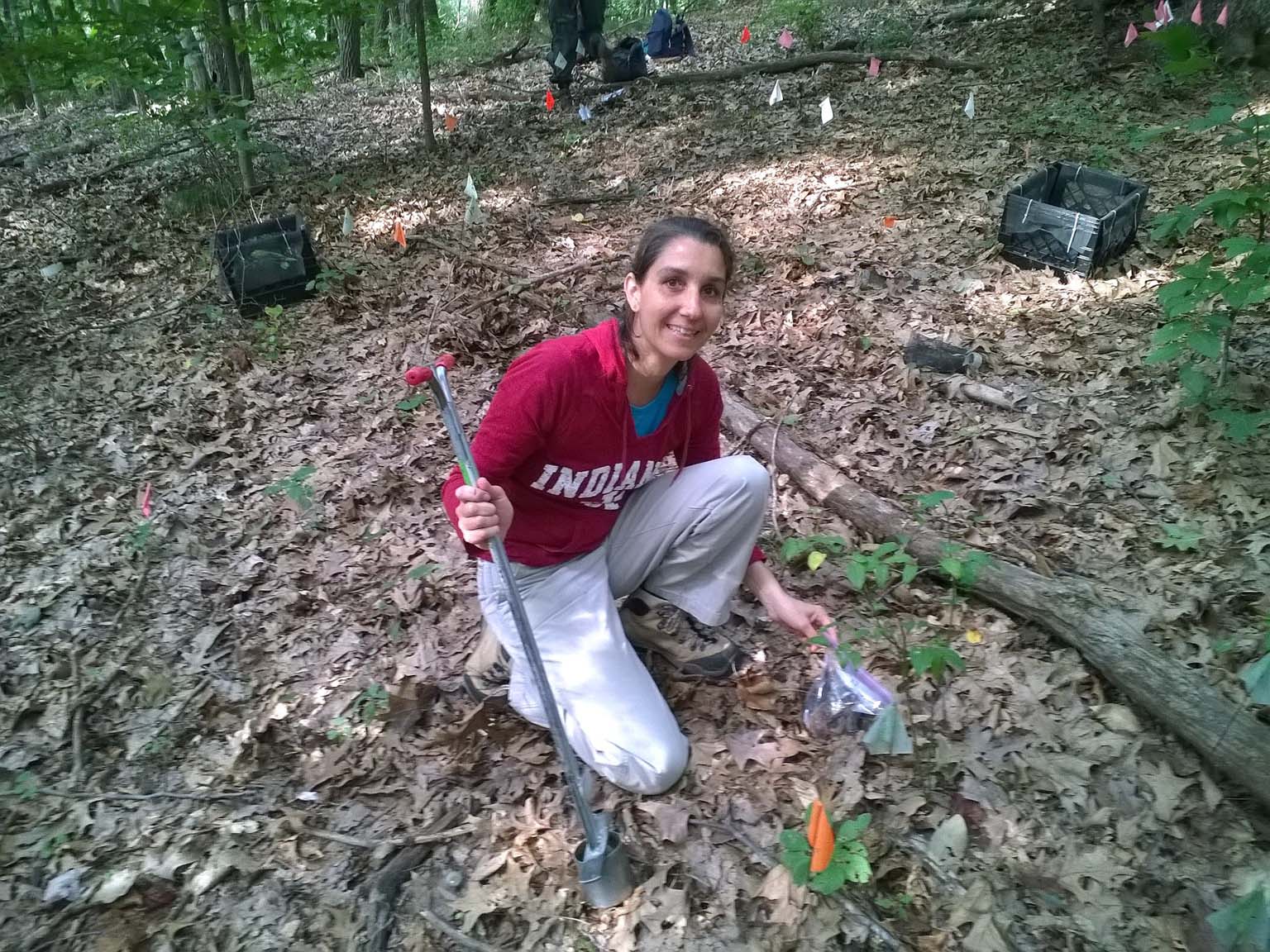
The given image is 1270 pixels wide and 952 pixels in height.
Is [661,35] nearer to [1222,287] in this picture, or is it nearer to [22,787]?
[1222,287]

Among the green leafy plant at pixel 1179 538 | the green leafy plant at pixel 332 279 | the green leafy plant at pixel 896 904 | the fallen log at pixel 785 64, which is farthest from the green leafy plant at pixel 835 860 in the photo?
the fallen log at pixel 785 64

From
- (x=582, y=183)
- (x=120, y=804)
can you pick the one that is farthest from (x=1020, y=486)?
(x=582, y=183)

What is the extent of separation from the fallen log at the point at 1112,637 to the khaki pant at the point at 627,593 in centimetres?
86

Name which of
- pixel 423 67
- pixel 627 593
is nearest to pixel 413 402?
pixel 627 593

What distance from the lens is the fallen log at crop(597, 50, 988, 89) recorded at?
8070 mm

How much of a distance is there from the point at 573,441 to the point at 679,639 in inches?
36.9

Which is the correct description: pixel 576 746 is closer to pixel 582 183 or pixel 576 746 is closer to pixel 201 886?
pixel 201 886

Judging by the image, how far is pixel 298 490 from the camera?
3.64 metres

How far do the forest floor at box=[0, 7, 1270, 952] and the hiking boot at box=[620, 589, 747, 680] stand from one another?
0.11 meters

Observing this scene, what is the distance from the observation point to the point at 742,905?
2090 millimetres

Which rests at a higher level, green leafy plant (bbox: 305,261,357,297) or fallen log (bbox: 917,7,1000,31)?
fallen log (bbox: 917,7,1000,31)

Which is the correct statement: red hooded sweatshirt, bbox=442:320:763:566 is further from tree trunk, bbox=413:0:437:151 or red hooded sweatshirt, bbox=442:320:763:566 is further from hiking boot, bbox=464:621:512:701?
tree trunk, bbox=413:0:437:151

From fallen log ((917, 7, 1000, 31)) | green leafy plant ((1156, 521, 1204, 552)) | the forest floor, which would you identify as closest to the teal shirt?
the forest floor

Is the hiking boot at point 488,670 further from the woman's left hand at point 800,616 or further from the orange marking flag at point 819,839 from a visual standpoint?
the orange marking flag at point 819,839
